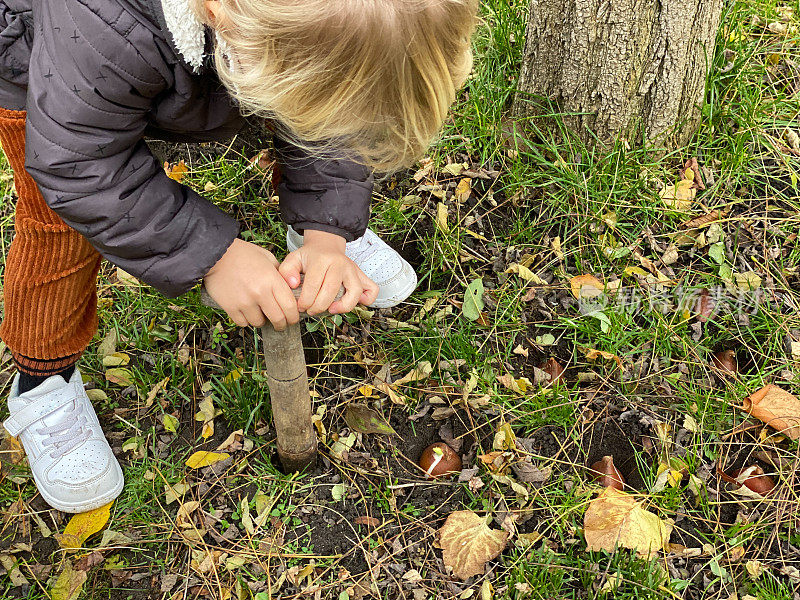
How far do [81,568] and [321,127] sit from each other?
1.40m

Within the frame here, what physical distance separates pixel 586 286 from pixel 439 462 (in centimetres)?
77

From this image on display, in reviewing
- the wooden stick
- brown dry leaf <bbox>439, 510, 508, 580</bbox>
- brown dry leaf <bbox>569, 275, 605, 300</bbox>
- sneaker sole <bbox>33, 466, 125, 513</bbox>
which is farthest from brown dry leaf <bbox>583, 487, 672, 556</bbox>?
sneaker sole <bbox>33, 466, 125, 513</bbox>

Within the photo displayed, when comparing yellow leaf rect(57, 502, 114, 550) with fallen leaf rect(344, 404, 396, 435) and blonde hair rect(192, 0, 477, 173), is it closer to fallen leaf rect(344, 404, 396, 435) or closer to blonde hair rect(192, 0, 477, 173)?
fallen leaf rect(344, 404, 396, 435)

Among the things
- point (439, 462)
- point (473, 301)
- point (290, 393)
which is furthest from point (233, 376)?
point (473, 301)

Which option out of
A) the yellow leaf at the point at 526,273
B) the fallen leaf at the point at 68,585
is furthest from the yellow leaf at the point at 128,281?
the yellow leaf at the point at 526,273

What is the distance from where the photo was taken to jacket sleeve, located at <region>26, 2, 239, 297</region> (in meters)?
1.44

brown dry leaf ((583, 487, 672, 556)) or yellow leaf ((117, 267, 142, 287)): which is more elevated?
yellow leaf ((117, 267, 142, 287))

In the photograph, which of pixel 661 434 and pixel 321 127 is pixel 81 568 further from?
pixel 661 434

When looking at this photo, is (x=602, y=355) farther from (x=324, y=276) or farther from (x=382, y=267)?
(x=324, y=276)

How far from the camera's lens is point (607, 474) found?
2.07 meters

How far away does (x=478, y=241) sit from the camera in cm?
254

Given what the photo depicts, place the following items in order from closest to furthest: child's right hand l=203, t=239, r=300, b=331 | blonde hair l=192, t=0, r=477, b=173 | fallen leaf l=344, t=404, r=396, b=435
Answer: blonde hair l=192, t=0, r=477, b=173
child's right hand l=203, t=239, r=300, b=331
fallen leaf l=344, t=404, r=396, b=435

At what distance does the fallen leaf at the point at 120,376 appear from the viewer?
7.61 ft

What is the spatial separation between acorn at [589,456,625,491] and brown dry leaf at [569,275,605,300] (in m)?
0.54
